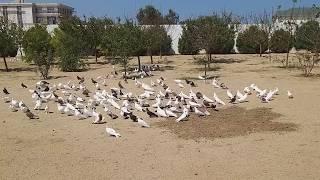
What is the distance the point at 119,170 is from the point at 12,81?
1504cm

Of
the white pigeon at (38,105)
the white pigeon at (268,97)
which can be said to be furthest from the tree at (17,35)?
the white pigeon at (268,97)

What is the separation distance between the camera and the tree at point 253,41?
3397 cm

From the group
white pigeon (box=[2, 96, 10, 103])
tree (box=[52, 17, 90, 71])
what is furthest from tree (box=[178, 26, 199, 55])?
white pigeon (box=[2, 96, 10, 103])

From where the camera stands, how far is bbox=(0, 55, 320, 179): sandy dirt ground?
741 cm

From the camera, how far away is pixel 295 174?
710 cm

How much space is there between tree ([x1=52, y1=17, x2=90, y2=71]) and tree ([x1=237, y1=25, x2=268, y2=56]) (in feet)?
39.9

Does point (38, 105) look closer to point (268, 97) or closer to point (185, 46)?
point (268, 97)

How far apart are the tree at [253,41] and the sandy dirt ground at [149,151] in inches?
845

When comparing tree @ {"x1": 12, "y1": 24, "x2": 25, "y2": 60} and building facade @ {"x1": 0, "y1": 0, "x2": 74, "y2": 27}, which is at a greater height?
building facade @ {"x1": 0, "y1": 0, "x2": 74, "y2": 27}

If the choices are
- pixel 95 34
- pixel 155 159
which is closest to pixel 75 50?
pixel 95 34

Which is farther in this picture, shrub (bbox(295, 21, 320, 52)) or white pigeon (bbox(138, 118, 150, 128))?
shrub (bbox(295, 21, 320, 52))

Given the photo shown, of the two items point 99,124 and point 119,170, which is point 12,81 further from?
point 119,170

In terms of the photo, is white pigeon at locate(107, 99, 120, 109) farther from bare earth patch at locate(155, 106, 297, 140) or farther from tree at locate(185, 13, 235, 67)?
tree at locate(185, 13, 235, 67)

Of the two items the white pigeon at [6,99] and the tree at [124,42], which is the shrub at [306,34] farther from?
the white pigeon at [6,99]
